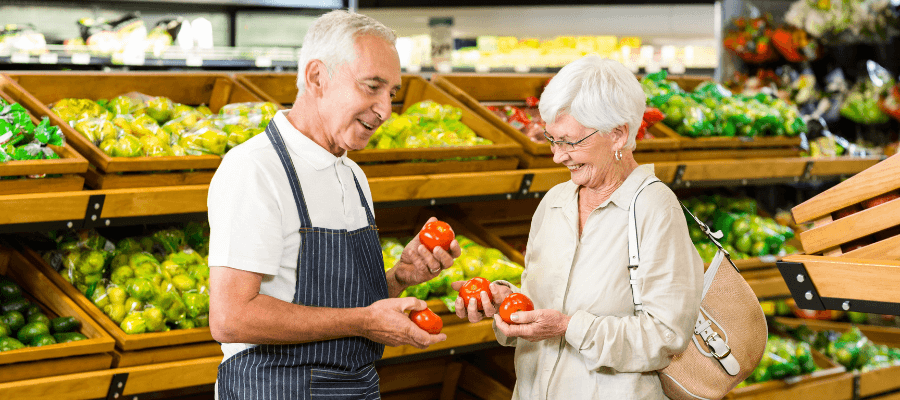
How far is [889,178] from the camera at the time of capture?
5.08ft

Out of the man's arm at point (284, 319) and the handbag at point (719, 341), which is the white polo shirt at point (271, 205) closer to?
the man's arm at point (284, 319)

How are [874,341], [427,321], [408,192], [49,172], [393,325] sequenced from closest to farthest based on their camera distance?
[393,325] → [427,321] → [49,172] → [408,192] → [874,341]

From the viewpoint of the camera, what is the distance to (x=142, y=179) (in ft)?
7.82

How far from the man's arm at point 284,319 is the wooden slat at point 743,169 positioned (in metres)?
2.28

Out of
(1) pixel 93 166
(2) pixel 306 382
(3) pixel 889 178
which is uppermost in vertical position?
(3) pixel 889 178

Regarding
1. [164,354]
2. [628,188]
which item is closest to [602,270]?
[628,188]

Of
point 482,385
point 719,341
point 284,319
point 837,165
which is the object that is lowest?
point 482,385

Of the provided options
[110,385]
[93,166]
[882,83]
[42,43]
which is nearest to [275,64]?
[42,43]

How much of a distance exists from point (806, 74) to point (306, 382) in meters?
4.77

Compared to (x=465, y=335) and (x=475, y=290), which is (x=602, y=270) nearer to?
(x=475, y=290)

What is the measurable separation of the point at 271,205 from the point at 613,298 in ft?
2.84

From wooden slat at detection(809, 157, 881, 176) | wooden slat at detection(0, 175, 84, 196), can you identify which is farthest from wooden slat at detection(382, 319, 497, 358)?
wooden slat at detection(809, 157, 881, 176)

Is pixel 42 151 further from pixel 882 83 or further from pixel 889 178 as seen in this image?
pixel 882 83

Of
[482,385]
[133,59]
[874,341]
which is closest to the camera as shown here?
[482,385]
